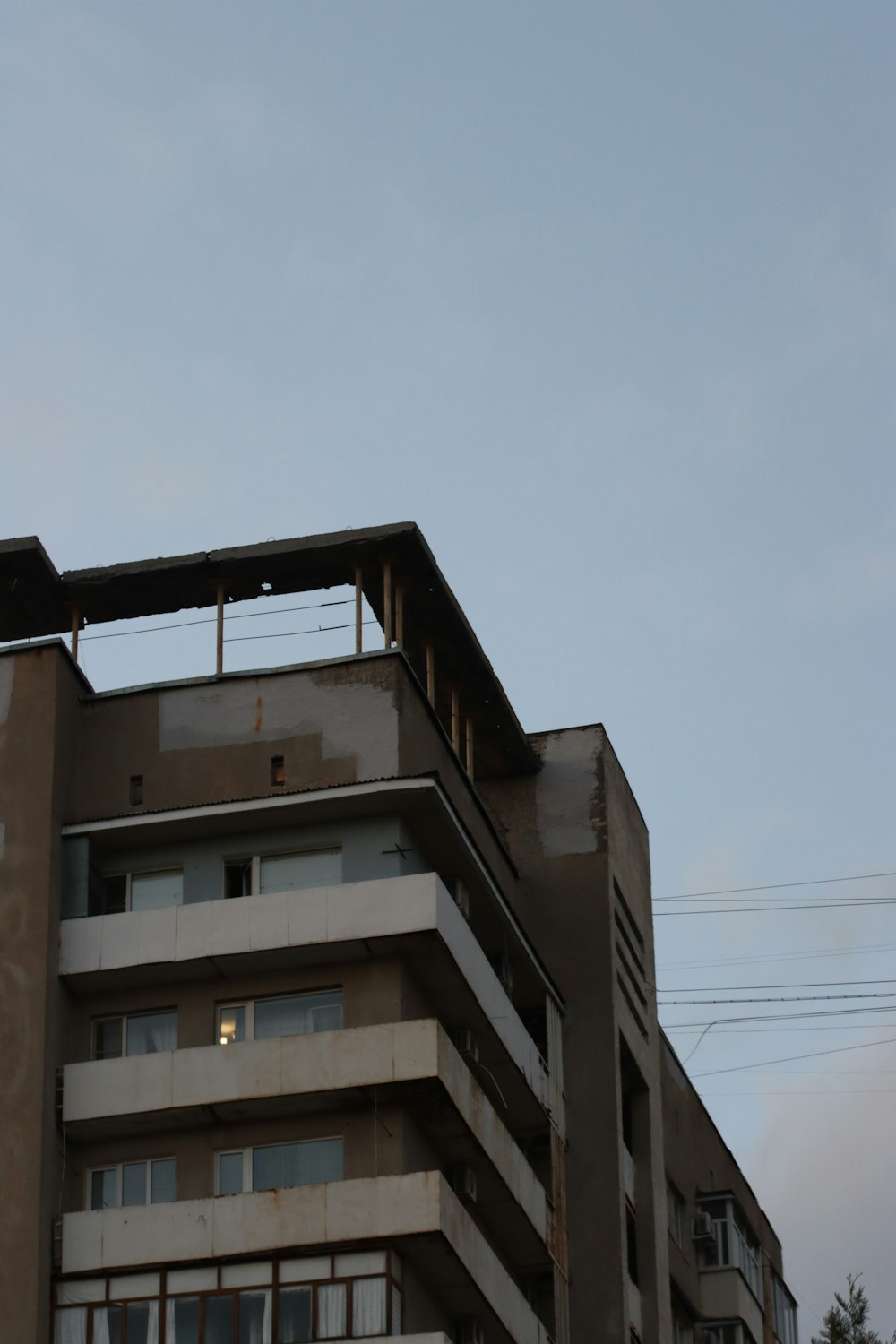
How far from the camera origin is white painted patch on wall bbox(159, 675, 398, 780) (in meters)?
43.4

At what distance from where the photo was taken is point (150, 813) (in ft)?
142

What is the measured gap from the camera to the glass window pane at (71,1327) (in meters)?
39.3

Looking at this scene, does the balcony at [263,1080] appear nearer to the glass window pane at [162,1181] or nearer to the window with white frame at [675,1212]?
the glass window pane at [162,1181]

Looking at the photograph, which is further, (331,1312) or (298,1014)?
(298,1014)

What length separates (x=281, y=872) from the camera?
43.2 m

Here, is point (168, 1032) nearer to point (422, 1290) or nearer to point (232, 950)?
point (232, 950)

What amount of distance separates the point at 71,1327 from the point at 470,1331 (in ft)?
23.3

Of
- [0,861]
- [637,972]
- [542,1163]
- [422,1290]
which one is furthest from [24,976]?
[637,972]

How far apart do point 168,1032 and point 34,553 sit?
10.2 meters

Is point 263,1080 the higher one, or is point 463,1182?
point 263,1080

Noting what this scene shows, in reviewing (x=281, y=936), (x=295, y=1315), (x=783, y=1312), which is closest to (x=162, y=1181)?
(x=295, y=1315)

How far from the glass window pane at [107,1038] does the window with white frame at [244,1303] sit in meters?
4.26

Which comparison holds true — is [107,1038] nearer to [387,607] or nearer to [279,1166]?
[279,1166]

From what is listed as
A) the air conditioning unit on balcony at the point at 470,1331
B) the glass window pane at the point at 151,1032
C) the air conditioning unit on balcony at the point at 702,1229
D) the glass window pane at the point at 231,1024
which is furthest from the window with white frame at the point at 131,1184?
the air conditioning unit on balcony at the point at 702,1229
